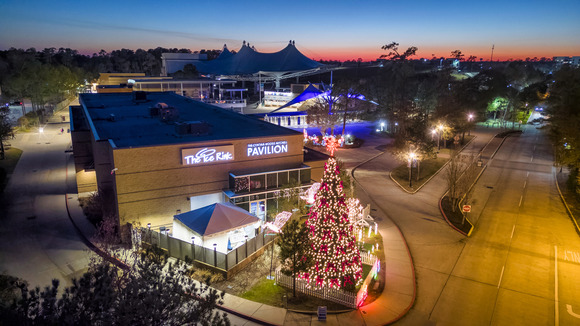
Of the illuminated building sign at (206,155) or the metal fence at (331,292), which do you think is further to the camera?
the illuminated building sign at (206,155)

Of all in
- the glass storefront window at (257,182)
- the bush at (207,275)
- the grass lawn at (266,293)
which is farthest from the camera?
the glass storefront window at (257,182)

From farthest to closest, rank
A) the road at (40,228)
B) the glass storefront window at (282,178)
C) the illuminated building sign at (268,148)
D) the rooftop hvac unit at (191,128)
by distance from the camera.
Answer: 1. the rooftop hvac unit at (191,128)
2. the glass storefront window at (282,178)
3. the illuminated building sign at (268,148)
4. the road at (40,228)

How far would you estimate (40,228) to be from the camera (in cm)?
2264

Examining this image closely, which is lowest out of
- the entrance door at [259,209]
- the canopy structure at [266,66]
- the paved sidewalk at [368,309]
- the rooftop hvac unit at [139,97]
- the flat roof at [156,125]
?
the paved sidewalk at [368,309]

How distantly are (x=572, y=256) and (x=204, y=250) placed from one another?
20.9 m

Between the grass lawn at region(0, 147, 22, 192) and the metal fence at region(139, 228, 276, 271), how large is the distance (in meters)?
20.0

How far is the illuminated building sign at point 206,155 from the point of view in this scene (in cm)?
2138

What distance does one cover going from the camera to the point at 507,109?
72.7 metres

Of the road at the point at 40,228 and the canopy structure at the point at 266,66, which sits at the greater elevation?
the canopy structure at the point at 266,66

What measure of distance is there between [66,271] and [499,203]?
102ft

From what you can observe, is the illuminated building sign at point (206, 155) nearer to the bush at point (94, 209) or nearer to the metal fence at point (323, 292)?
the bush at point (94, 209)

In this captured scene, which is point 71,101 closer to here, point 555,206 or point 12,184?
point 12,184

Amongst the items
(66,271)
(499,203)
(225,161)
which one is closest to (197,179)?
(225,161)

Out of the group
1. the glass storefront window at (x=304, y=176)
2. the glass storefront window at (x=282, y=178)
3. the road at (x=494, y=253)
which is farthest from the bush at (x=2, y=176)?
the road at (x=494, y=253)
